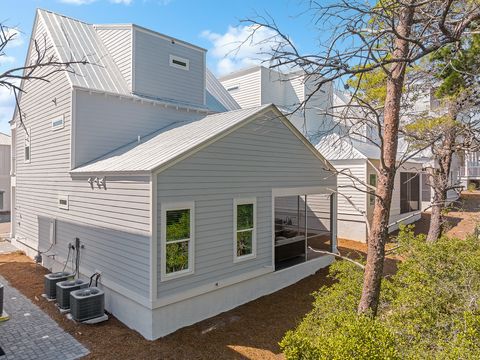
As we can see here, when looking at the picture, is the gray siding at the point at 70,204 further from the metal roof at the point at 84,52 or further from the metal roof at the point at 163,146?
the metal roof at the point at 84,52

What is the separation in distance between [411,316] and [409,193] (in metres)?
19.1

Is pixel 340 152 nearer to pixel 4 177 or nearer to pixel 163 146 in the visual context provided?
pixel 163 146

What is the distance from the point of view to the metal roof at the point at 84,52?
11.1 meters

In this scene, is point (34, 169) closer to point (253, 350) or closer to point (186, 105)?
point (186, 105)

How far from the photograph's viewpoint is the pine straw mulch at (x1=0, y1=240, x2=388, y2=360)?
6569mm

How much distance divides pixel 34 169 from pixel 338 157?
14066 mm

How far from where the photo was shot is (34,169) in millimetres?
13016

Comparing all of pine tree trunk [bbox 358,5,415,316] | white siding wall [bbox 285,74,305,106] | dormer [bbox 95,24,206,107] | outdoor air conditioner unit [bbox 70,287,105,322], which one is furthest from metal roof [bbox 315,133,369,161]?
outdoor air conditioner unit [bbox 70,287,105,322]

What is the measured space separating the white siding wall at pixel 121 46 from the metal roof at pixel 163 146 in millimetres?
2826

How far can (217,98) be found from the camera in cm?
1602

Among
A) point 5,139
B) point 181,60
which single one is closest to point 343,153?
point 181,60

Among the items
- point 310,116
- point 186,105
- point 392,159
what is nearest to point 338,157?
point 310,116

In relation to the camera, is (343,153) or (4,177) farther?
(4,177)

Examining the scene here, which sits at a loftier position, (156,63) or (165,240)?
(156,63)
